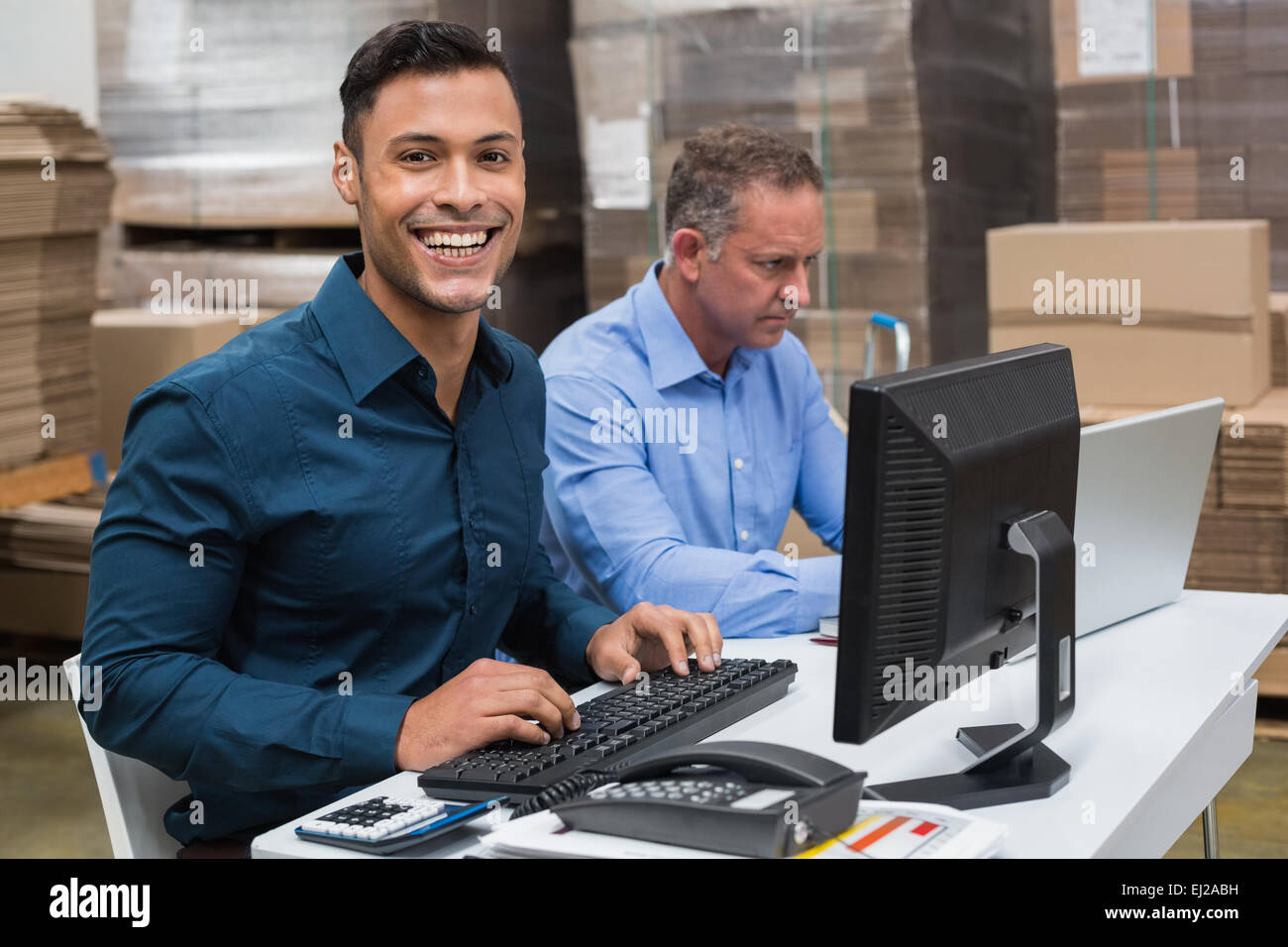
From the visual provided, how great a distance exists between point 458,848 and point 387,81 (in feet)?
3.16

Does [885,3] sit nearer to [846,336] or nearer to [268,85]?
[846,336]

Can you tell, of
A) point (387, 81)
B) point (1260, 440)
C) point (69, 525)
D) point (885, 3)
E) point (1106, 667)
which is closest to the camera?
point (387, 81)

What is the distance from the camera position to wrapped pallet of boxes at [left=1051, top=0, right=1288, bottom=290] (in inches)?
159

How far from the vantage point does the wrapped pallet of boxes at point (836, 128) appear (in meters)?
4.21

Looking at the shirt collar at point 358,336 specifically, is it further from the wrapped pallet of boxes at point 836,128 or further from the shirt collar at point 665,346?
the wrapped pallet of boxes at point 836,128

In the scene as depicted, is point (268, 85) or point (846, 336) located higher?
point (268, 85)

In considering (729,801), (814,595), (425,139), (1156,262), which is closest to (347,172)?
(425,139)

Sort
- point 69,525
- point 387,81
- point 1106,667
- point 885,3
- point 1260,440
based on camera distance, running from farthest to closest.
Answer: point 69,525 → point 885,3 → point 1260,440 → point 1106,667 → point 387,81

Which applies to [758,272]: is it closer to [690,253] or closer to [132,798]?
[690,253]

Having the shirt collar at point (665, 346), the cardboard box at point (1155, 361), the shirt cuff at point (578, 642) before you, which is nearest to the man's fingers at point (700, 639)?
the shirt cuff at point (578, 642)

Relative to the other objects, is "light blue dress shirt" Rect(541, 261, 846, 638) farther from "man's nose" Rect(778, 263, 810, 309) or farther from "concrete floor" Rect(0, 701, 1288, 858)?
"concrete floor" Rect(0, 701, 1288, 858)

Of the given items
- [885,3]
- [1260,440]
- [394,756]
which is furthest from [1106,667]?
[885,3]

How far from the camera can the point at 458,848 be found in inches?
56.3

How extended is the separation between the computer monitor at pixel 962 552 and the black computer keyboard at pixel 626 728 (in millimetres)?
257
